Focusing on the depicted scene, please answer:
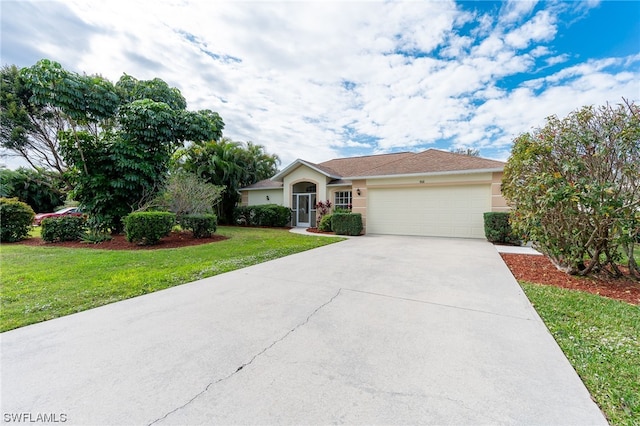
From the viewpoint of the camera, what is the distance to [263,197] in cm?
1847

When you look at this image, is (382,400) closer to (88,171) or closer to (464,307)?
(464,307)

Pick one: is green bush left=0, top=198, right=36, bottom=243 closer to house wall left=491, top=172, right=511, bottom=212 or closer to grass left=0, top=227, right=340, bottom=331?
grass left=0, top=227, right=340, bottom=331

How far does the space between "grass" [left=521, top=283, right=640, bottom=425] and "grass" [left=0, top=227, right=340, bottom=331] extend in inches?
221

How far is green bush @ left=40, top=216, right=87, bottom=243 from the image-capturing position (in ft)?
30.8

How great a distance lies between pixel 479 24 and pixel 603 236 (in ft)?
25.2

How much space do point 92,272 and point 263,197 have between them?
43.4 feet

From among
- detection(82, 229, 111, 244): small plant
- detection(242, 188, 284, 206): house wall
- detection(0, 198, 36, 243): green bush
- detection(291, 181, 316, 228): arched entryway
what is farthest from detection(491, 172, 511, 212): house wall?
detection(0, 198, 36, 243): green bush

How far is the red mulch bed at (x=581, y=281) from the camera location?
4.55m

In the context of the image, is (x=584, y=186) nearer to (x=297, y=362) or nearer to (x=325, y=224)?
(x=297, y=362)

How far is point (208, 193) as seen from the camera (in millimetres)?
12000

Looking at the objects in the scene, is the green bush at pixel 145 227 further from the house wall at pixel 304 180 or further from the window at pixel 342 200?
the window at pixel 342 200

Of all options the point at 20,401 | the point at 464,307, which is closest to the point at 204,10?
the point at 20,401

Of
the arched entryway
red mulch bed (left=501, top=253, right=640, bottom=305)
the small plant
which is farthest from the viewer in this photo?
the arched entryway

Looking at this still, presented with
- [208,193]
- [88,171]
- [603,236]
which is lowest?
[603,236]
